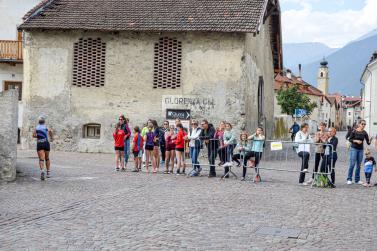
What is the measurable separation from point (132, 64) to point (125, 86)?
1.03 metres

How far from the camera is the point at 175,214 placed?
10320 millimetres

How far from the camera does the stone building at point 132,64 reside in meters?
25.0

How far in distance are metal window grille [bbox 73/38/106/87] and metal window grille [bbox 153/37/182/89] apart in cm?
249

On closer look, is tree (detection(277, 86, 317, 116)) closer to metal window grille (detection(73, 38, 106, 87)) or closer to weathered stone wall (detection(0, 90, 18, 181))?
metal window grille (detection(73, 38, 106, 87))

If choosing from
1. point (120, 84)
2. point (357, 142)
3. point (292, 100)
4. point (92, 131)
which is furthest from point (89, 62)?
point (292, 100)

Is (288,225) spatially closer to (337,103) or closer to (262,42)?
(262,42)

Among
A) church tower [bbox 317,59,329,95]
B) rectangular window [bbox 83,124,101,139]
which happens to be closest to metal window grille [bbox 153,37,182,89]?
rectangular window [bbox 83,124,101,139]

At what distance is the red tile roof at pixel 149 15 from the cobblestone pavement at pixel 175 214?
9969 mm

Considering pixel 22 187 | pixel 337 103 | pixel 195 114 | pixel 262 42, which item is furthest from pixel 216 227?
pixel 337 103

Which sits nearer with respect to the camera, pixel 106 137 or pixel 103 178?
pixel 103 178

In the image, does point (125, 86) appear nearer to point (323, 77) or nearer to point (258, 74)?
point (258, 74)

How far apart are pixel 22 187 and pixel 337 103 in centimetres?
13894

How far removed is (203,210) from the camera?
10.8m

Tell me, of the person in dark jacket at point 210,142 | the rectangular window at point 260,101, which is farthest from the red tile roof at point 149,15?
the person in dark jacket at point 210,142
